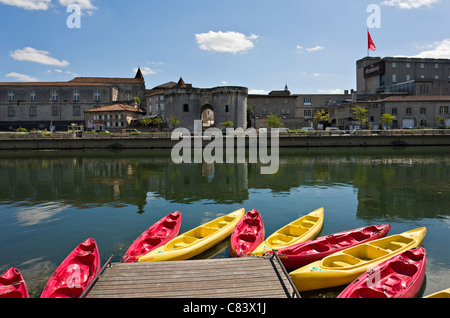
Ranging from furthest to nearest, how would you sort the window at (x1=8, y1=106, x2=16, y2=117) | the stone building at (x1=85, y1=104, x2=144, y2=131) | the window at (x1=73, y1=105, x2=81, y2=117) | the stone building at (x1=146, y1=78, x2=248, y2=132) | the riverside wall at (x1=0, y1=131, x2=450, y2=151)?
the window at (x1=73, y1=105, x2=81, y2=117) → the window at (x1=8, y1=106, x2=16, y2=117) → the stone building at (x1=85, y1=104, x2=144, y2=131) → the stone building at (x1=146, y1=78, x2=248, y2=132) → the riverside wall at (x1=0, y1=131, x2=450, y2=151)

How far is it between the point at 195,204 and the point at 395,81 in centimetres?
8123

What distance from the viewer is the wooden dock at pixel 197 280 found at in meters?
7.75

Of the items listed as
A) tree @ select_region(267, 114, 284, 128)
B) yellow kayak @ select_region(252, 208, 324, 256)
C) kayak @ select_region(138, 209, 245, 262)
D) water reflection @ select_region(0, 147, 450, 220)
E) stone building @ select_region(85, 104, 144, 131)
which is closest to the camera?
kayak @ select_region(138, 209, 245, 262)

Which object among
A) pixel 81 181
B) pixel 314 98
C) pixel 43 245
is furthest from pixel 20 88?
pixel 43 245

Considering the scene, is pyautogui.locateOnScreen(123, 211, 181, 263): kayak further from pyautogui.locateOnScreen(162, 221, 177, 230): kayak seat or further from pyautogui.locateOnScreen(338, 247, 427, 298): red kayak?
pyautogui.locateOnScreen(338, 247, 427, 298): red kayak

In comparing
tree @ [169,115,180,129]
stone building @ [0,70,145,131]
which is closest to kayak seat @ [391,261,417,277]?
tree @ [169,115,180,129]

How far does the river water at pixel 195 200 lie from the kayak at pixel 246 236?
2.84 ft

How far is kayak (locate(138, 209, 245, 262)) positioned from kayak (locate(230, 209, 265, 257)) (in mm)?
786

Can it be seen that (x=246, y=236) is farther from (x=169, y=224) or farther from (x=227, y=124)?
(x=227, y=124)

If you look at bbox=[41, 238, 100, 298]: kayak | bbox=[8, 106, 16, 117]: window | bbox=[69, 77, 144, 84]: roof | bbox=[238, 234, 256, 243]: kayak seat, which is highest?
bbox=[69, 77, 144, 84]: roof

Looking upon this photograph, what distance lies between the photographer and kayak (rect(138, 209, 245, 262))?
10508mm

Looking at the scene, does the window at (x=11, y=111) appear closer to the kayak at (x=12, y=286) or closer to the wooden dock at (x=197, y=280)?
the kayak at (x=12, y=286)
